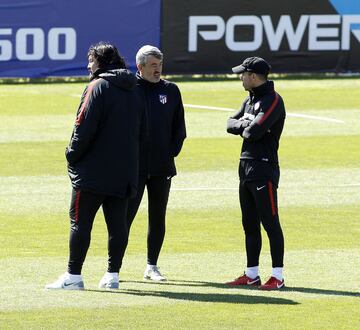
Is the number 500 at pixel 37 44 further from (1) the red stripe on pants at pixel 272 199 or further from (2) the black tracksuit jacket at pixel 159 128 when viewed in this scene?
(1) the red stripe on pants at pixel 272 199

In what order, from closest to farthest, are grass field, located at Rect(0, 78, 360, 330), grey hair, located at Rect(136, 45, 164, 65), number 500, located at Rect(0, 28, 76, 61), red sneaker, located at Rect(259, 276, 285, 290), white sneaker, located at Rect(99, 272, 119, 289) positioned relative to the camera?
grass field, located at Rect(0, 78, 360, 330), white sneaker, located at Rect(99, 272, 119, 289), red sneaker, located at Rect(259, 276, 285, 290), grey hair, located at Rect(136, 45, 164, 65), number 500, located at Rect(0, 28, 76, 61)

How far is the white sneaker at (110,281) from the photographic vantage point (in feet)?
32.4

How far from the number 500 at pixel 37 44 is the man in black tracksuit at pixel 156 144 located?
16090mm

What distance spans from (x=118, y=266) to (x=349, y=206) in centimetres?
508

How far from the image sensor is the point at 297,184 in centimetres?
1588

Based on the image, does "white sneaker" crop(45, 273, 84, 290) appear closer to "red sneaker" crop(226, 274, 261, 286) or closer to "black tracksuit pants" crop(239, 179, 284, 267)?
"red sneaker" crop(226, 274, 261, 286)

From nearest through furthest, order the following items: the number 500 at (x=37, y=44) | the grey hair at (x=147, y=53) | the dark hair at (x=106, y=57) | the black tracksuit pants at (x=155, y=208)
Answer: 1. the dark hair at (x=106, y=57)
2. the grey hair at (x=147, y=53)
3. the black tracksuit pants at (x=155, y=208)
4. the number 500 at (x=37, y=44)

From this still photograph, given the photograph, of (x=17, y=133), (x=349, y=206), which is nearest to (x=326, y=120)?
(x=17, y=133)

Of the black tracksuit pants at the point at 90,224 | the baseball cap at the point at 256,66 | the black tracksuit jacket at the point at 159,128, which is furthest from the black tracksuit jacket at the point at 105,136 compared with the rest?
the baseball cap at the point at 256,66

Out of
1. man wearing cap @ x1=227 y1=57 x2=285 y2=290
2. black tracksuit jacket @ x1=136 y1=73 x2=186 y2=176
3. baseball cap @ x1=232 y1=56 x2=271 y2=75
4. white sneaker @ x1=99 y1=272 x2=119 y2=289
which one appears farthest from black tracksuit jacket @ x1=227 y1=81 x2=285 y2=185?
white sneaker @ x1=99 y1=272 x2=119 y2=289

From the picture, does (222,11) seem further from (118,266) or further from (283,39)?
(118,266)

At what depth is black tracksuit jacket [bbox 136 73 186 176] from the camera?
10.5 meters

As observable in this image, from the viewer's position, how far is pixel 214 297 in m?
9.70

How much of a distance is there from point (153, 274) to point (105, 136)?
4.92ft
